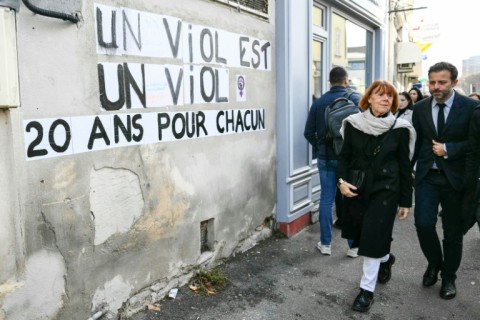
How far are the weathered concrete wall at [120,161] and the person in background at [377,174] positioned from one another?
4.13ft

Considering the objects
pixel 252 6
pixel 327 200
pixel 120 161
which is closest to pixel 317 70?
pixel 252 6

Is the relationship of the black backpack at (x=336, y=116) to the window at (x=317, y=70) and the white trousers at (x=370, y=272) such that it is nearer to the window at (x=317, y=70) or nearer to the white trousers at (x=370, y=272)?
the white trousers at (x=370, y=272)

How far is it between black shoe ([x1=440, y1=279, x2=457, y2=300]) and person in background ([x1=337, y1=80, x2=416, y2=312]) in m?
0.71

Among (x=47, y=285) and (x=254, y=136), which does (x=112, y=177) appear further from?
(x=254, y=136)

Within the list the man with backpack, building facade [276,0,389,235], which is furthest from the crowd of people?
building facade [276,0,389,235]

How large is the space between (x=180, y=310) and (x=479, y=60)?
54.7 metres

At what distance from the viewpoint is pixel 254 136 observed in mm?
4684

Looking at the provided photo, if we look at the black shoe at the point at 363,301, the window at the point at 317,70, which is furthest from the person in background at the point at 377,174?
the window at the point at 317,70

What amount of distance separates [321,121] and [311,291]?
6.14ft

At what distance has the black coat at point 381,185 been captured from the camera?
11.2 feet

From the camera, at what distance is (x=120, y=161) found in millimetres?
3078

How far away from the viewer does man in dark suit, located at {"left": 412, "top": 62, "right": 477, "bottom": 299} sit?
3.56m

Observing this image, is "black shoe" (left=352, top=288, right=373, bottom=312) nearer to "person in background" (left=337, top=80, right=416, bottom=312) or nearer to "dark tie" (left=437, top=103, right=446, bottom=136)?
"person in background" (left=337, top=80, right=416, bottom=312)

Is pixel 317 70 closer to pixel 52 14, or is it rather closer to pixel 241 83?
pixel 241 83
